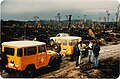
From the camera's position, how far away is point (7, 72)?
45.5 feet

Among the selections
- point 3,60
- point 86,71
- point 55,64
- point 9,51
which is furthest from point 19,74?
point 86,71

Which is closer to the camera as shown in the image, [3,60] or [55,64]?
[3,60]

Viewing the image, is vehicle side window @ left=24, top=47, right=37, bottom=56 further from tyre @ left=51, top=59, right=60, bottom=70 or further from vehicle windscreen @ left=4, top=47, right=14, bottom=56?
tyre @ left=51, top=59, right=60, bottom=70

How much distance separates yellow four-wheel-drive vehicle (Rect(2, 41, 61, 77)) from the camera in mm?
12789

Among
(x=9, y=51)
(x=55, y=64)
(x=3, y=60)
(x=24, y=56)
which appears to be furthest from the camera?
(x=55, y=64)

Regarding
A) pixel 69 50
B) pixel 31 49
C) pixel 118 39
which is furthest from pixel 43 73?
pixel 118 39

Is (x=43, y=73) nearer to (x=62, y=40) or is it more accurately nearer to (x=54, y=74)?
(x=54, y=74)

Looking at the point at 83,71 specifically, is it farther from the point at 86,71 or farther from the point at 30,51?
the point at 30,51

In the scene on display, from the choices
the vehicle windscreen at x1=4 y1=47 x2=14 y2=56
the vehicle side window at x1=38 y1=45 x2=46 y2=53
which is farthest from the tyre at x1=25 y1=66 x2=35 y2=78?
the vehicle windscreen at x1=4 y1=47 x2=14 y2=56

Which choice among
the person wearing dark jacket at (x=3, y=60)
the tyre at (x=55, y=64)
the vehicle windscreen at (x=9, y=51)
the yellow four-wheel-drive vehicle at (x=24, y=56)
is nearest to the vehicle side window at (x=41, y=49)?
the yellow four-wheel-drive vehicle at (x=24, y=56)

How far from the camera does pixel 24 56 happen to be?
42.2 ft

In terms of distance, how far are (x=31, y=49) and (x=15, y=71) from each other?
143 centimetres

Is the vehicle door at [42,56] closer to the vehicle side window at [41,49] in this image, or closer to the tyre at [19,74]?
the vehicle side window at [41,49]

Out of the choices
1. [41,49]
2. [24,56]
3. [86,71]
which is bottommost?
[86,71]
